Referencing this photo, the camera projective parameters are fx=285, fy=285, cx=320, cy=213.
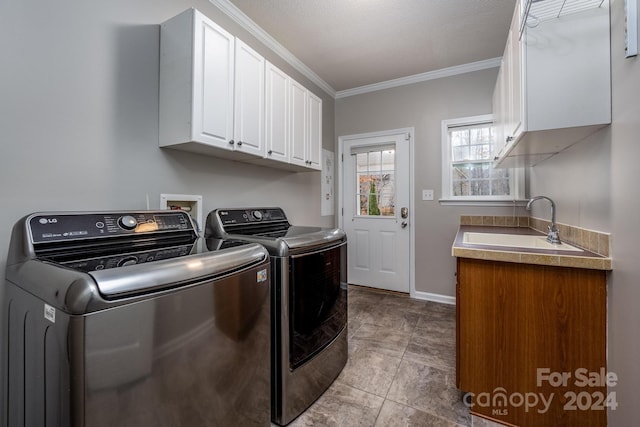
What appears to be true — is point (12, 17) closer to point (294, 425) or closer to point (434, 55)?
point (294, 425)

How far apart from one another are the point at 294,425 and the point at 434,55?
3204 mm

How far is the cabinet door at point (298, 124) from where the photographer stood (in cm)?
229

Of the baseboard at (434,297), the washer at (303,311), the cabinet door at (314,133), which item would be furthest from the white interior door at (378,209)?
the washer at (303,311)

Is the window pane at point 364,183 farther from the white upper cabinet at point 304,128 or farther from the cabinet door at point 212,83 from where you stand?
the cabinet door at point 212,83

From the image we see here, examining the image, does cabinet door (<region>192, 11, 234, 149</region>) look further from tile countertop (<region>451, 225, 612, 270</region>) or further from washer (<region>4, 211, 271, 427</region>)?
tile countertop (<region>451, 225, 612, 270</region>)

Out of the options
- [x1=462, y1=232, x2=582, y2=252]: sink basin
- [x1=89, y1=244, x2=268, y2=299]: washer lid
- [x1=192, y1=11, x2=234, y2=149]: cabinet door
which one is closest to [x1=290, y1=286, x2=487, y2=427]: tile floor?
[x1=462, y1=232, x2=582, y2=252]: sink basin

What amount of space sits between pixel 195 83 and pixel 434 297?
3.03m

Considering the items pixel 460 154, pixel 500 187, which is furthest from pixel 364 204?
pixel 500 187

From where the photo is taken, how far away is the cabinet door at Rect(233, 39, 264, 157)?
1767 mm

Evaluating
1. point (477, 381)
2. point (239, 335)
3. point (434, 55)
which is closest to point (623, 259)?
point (477, 381)

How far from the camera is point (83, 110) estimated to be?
134cm

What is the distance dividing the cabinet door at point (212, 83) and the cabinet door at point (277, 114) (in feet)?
1.15

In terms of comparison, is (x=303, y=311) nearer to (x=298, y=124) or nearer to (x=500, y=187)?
(x=298, y=124)

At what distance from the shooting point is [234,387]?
3.65 ft
